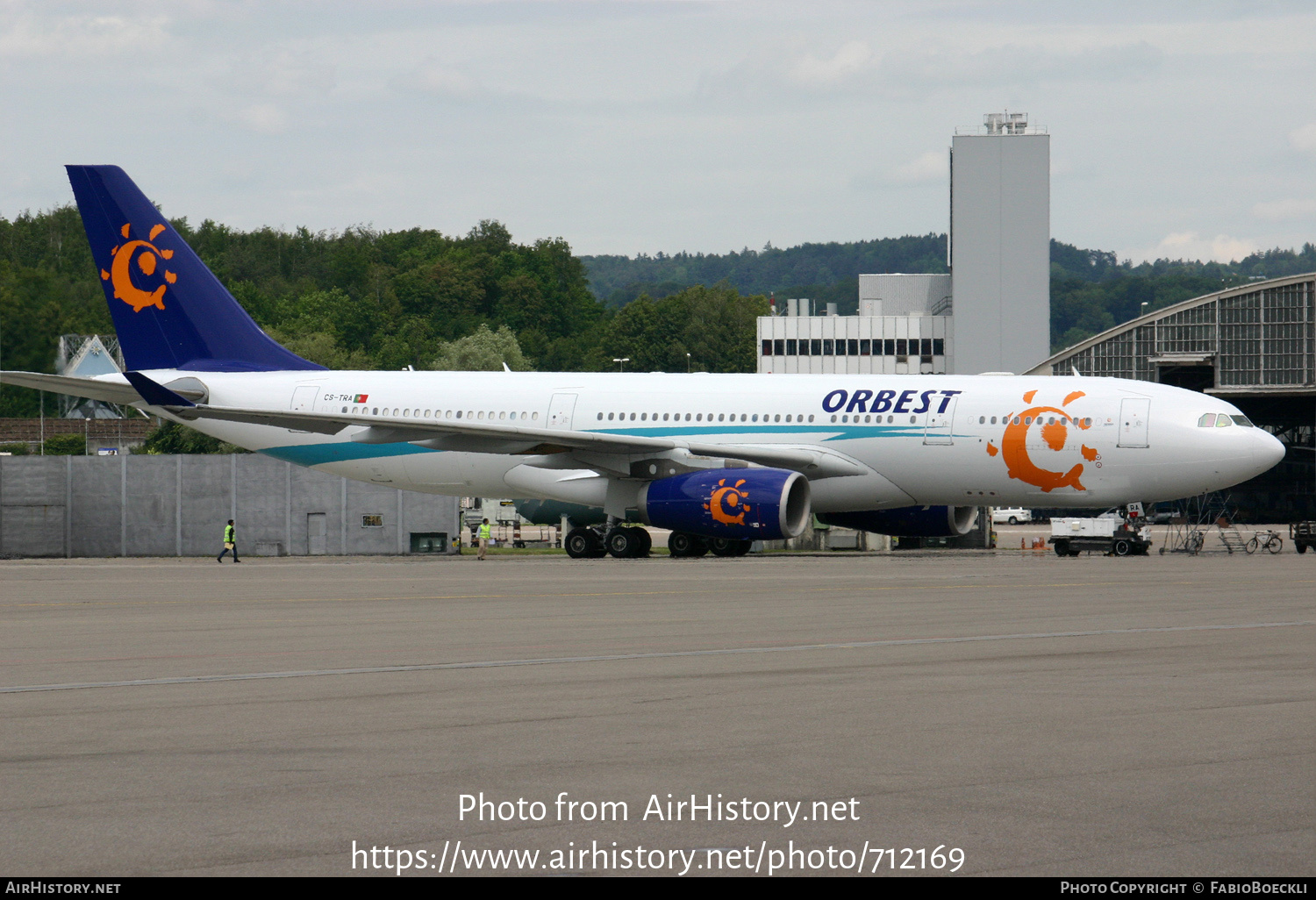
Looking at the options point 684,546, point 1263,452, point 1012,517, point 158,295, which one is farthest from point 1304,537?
point 1012,517

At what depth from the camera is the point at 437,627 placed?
16609mm

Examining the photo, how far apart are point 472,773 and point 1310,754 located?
4.44m

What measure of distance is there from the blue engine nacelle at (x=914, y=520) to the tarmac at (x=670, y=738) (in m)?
16.1

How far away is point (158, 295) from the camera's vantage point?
3812cm

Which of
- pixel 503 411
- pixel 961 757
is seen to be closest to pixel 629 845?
pixel 961 757

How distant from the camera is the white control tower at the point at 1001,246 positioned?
10756 cm

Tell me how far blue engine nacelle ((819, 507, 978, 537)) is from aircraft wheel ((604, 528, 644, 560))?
13.9 feet

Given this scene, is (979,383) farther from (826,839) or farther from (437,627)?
(826,839)

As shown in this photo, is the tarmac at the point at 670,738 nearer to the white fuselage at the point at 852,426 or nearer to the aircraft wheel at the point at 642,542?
the white fuselage at the point at 852,426

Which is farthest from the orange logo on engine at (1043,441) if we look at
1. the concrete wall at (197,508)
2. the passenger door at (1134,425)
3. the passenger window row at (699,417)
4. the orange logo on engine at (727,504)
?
the concrete wall at (197,508)

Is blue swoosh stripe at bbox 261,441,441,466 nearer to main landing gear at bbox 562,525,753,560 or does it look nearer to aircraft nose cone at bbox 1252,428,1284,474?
main landing gear at bbox 562,525,753,560

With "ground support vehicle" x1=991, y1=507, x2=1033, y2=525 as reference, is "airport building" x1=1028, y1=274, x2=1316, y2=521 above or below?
above

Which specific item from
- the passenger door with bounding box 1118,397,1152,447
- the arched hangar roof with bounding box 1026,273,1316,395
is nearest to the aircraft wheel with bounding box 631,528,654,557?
the passenger door with bounding box 1118,397,1152,447

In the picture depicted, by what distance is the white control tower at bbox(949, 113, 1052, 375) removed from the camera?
353ft
